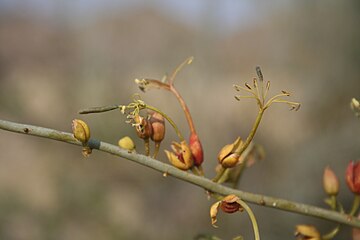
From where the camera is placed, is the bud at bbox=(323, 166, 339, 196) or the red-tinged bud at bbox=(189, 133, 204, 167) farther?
the bud at bbox=(323, 166, 339, 196)

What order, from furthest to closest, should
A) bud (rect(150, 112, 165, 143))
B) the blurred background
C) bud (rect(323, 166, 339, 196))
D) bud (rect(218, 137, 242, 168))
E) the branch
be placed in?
1. the blurred background
2. bud (rect(323, 166, 339, 196))
3. bud (rect(150, 112, 165, 143))
4. bud (rect(218, 137, 242, 168))
5. the branch

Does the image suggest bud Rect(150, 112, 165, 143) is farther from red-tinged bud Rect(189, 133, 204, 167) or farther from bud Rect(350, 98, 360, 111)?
bud Rect(350, 98, 360, 111)

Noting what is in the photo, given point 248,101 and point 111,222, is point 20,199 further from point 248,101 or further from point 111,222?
point 248,101

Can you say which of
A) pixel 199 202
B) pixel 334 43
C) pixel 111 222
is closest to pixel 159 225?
pixel 199 202

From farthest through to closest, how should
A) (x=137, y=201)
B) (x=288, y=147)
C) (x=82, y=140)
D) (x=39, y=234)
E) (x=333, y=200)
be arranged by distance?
(x=137, y=201) → (x=288, y=147) → (x=39, y=234) → (x=333, y=200) → (x=82, y=140)

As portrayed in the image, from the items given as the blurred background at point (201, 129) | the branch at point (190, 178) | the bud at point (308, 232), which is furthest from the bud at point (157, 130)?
the blurred background at point (201, 129)

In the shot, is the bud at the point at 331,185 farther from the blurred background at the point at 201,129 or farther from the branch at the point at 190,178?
the blurred background at the point at 201,129

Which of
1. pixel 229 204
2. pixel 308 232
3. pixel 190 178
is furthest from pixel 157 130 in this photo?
pixel 308 232

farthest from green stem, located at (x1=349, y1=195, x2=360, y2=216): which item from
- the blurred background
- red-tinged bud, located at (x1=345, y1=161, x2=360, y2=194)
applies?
the blurred background
